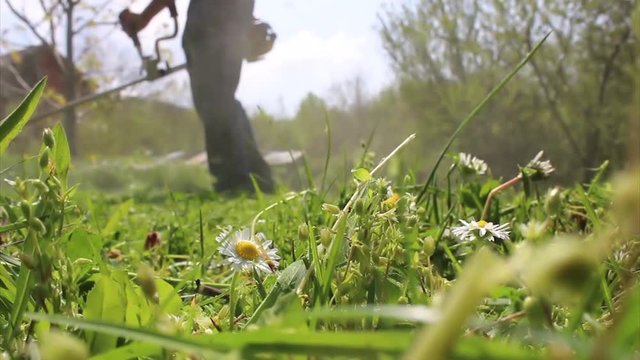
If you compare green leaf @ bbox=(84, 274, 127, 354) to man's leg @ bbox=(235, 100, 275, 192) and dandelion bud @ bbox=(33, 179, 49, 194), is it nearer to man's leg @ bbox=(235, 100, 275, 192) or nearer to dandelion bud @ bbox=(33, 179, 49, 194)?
dandelion bud @ bbox=(33, 179, 49, 194)

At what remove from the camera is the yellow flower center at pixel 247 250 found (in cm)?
33

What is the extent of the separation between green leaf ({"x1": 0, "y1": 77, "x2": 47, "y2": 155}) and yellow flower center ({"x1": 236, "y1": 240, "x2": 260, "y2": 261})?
0.40 ft

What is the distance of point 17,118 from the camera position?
12.5 inches

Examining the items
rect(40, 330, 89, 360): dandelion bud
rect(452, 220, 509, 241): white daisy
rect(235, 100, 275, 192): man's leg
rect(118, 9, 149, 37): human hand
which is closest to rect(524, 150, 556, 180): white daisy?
rect(452, 220, 509, 241): white daisy

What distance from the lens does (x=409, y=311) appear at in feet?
0.32

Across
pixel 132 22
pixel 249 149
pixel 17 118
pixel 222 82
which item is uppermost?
pixel 132 22

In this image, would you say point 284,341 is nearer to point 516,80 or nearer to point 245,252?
point 245,252

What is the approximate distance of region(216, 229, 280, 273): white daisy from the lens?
322 mm

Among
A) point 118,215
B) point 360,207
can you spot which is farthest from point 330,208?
point 118,215

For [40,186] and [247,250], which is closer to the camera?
[40,186]

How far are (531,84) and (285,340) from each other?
6.56 metres

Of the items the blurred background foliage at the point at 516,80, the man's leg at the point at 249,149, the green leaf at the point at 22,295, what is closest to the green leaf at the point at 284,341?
the green leaf at the point at 22,295

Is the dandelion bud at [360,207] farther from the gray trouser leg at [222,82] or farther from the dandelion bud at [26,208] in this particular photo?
the gray trouser leg at [222,82]

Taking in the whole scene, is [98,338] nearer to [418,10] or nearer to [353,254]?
[353,254]
